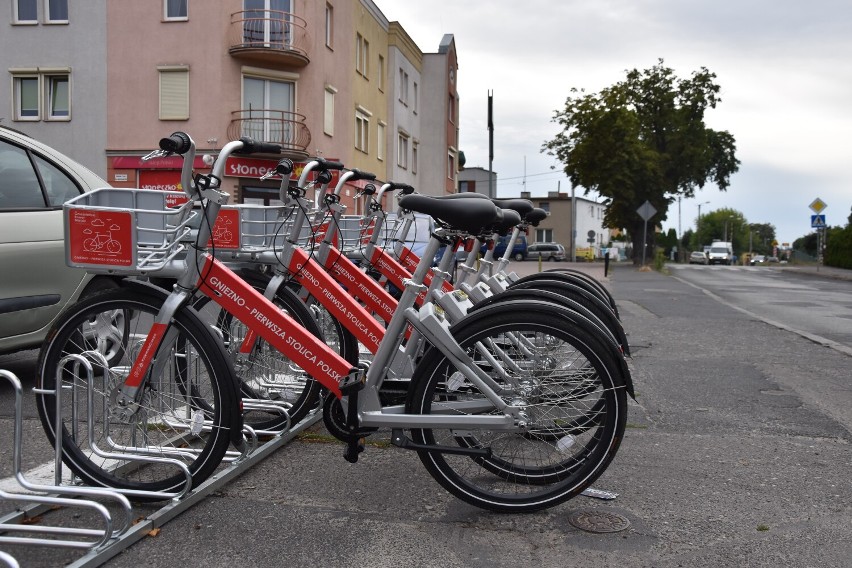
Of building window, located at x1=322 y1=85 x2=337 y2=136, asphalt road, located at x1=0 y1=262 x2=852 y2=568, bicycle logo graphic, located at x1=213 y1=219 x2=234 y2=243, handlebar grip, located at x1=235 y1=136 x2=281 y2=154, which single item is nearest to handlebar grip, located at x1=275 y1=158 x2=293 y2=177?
handlebar grip, located at x1=235 y1=136 x2=281 y2=154

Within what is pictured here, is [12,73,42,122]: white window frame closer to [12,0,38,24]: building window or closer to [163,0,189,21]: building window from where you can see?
[12,0,38,24]: building window

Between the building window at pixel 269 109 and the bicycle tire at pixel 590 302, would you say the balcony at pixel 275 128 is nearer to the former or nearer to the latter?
the building window at pixel 269 109

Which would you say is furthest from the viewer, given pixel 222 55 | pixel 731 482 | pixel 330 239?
pixel 222 55

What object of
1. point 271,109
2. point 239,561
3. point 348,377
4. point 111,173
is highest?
point 271,109

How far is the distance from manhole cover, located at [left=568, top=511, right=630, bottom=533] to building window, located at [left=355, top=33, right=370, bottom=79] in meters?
31.4

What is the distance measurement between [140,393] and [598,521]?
6.58 feet

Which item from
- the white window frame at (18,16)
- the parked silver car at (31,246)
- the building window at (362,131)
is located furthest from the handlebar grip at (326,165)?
the building window at (362,131)

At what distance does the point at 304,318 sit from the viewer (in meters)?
4.49

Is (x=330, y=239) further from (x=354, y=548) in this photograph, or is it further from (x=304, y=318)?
(x=354, y=548)

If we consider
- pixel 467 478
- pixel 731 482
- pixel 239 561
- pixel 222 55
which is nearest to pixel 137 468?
pixel 239 561

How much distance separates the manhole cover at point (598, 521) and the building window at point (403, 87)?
37.7 metres

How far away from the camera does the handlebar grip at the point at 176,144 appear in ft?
10.8

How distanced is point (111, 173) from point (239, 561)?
2678 cm

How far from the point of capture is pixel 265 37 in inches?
1072
